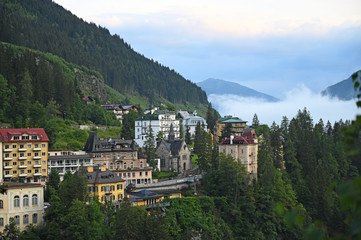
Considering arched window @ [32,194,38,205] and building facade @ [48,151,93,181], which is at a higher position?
building facade @ [48,151,93,181]

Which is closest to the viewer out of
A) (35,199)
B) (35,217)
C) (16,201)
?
(16,201)

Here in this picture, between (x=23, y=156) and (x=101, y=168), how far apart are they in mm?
11112

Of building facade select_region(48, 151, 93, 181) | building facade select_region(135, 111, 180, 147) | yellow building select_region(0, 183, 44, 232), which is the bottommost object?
yellow building select_region(0, 183, 44, 232)

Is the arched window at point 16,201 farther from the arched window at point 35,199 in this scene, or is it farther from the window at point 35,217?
the window at point 35,217

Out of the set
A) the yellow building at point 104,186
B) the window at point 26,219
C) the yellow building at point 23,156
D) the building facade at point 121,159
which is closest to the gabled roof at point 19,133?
the yellow building at point 23,156

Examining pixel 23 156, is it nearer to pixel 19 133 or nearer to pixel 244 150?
pixel 19 133

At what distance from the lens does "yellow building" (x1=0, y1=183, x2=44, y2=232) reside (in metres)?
52.0

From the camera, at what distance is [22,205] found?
5300 cm

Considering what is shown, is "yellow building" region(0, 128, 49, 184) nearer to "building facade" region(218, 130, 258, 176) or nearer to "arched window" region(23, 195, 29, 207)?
"arched window" region(23, 195, 29, 207)

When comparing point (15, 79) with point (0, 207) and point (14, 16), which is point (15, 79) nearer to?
point (0, 207)

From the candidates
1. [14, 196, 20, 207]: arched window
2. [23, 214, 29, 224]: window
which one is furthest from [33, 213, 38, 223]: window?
[14, 196, 20, 207]: arched window

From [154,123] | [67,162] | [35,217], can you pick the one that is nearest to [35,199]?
[35,217]

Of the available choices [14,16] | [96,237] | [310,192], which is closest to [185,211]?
[96,237]

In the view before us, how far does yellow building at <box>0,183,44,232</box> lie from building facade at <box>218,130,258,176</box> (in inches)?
1413
